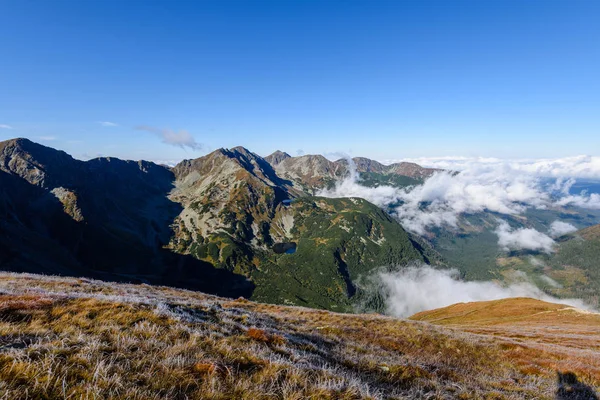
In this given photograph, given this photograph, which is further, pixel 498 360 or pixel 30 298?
pixel 498 360

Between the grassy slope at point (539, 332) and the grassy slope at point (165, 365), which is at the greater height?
the grassy slope at point (165, 365)

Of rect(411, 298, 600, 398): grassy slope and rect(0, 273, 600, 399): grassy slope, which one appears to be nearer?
rect(0, 273, 600, 399): grassy slope

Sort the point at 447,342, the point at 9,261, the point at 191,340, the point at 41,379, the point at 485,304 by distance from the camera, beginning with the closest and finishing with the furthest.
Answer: the point at 41,379 < the point at 191,340 < the point at 447,342 < the point at 485,304 < the point at 9,261

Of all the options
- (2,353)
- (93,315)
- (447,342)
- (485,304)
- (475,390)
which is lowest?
(485,304)

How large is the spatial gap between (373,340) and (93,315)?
15526 millimetres

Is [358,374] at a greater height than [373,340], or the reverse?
[358,374]

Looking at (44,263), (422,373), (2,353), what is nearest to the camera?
(2,353)

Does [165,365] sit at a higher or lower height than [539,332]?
higher

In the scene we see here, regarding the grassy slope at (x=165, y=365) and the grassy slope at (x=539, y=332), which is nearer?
the grassy slope at (x=165, y=365)

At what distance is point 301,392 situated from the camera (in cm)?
523

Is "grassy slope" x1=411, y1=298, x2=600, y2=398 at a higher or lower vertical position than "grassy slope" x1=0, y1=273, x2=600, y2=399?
lower

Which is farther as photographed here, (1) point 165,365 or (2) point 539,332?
(2) point 539,332

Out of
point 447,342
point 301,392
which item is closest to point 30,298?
point 301,392

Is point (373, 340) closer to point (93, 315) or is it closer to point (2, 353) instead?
point (93, 315)
